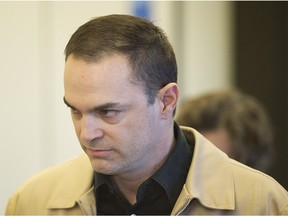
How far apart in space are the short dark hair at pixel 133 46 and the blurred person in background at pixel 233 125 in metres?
0.94

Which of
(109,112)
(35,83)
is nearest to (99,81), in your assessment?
(109,112)

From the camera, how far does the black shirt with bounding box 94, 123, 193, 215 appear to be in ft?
6.37

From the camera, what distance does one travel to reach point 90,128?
182 centimetres

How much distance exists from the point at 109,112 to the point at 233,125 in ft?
3.75

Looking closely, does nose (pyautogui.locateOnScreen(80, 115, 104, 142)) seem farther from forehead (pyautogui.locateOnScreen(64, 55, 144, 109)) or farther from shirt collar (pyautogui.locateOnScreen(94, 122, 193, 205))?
shirt collar (pyautogui.locateOnScreen(94, 122, 193, 205))

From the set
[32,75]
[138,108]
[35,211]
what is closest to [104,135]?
[138,108]

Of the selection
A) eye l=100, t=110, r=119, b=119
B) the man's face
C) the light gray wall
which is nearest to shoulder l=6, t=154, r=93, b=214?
the man's face

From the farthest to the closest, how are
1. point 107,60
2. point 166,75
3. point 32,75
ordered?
point 32,75 < point 166,75 < point 107,60

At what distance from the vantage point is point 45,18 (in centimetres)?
393

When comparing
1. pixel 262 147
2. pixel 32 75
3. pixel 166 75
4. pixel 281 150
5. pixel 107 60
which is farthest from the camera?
pixel 281 150

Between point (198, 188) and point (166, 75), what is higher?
point (166, 75)

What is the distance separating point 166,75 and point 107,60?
22 cm

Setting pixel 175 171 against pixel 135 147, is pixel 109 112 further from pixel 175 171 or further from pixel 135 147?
pixel 175 171

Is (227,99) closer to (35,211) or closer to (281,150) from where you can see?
(35,211)
